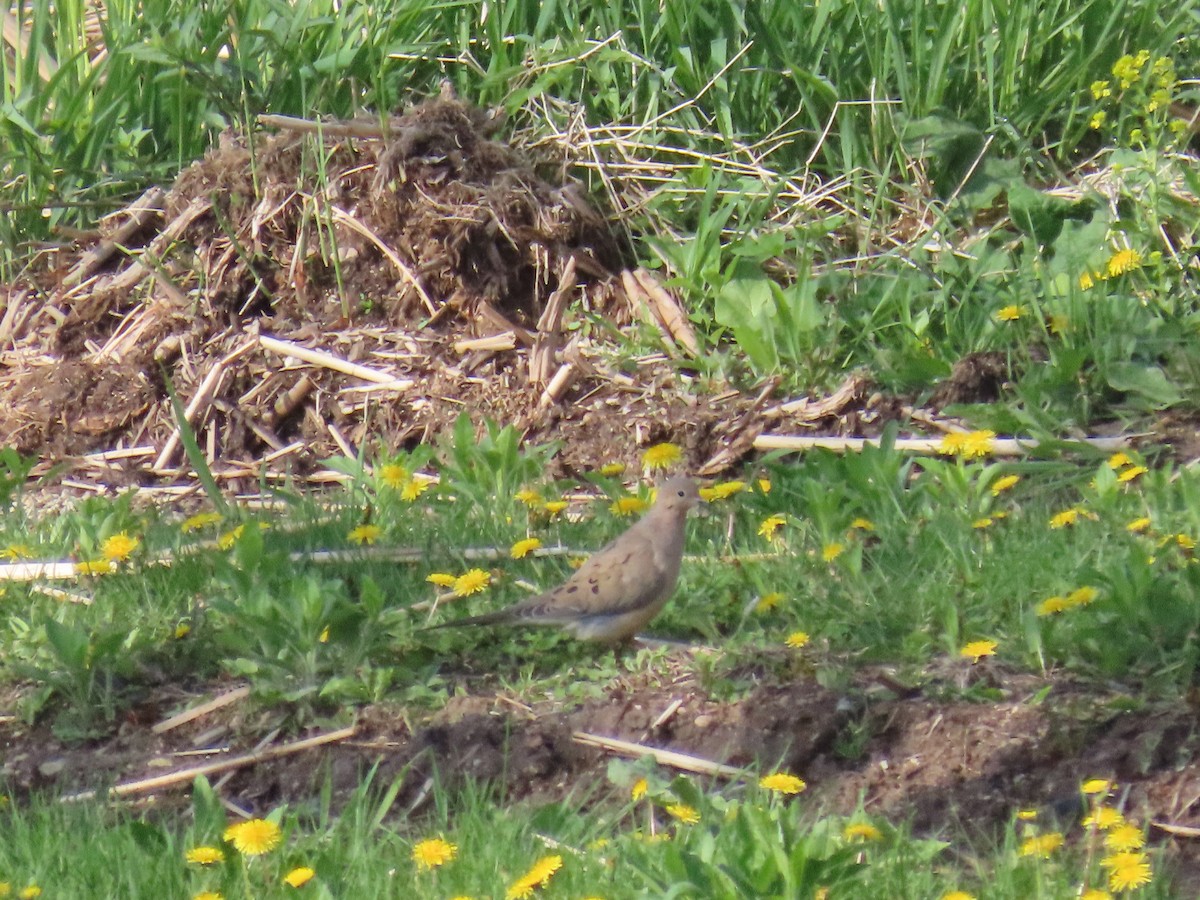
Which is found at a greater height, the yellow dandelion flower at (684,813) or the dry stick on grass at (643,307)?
the yellow dandelion flower at (684,813)

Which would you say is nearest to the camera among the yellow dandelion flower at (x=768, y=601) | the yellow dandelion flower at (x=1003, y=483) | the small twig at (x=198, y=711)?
the small twig at (x=198, y=711)

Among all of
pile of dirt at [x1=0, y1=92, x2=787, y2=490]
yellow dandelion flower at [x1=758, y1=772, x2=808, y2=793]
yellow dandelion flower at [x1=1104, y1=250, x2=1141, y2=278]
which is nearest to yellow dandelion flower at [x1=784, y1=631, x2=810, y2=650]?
yellow dandelion flower at [x1=758, y1=772, x2=808, y2=793]

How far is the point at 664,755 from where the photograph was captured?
404 centimetres

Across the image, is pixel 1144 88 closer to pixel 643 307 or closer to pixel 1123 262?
pixel 1123 262

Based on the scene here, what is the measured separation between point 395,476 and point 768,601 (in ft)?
5.08

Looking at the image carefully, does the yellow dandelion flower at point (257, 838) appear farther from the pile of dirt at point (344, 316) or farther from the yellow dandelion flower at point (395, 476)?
the pile of dirt at point (344, 316)

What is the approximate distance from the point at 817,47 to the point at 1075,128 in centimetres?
125

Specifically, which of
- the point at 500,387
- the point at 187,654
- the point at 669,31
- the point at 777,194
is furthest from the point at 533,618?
the point at 669,31

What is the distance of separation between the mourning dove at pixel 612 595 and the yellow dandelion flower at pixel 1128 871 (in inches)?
62.6

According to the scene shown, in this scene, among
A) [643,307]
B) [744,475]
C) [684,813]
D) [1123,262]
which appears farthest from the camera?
[643,307]

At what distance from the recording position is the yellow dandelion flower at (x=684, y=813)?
344cm

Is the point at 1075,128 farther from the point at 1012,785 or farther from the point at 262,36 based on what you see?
the point at 1012,785

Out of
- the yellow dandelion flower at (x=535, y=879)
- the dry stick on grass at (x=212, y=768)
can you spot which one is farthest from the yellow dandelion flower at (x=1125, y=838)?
the dry stick on grass at (x=212, y=768)

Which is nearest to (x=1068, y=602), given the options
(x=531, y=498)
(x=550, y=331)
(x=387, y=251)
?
(x=531, y=498)
